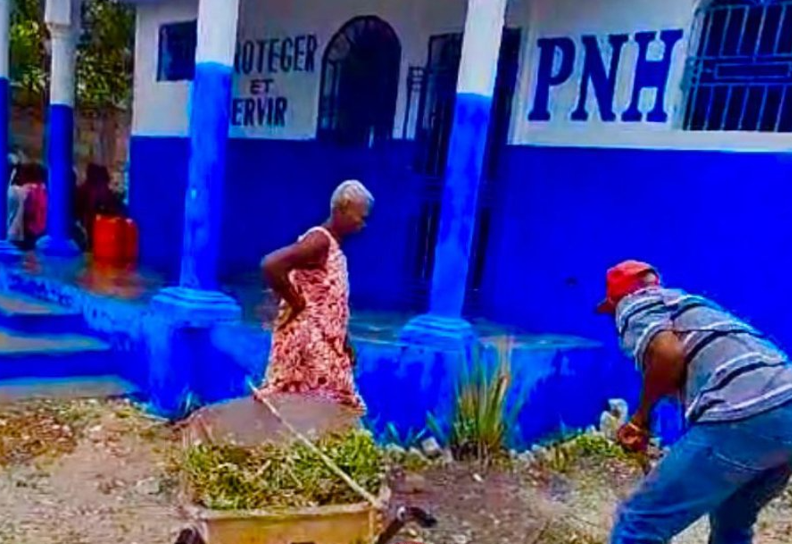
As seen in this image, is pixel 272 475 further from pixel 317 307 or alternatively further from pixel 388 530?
pixel 317 307

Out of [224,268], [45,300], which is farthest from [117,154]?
[45,300]

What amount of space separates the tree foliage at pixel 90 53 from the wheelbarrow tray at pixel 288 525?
1235 cm

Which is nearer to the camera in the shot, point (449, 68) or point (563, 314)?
point (563, 314)

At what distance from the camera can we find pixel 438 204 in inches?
302

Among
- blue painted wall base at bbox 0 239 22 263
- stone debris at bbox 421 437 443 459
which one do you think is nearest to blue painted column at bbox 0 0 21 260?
blue painted wall base at bbox 0 239 22 263

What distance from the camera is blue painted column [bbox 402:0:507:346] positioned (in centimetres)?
566

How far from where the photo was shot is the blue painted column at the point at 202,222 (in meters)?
6.06

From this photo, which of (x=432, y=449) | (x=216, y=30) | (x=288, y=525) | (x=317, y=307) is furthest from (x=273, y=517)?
(x=216, y=30)

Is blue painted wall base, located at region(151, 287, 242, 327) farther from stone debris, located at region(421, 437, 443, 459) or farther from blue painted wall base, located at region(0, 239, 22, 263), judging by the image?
blue painted wall base, located at region(0, 239, 22, 263)

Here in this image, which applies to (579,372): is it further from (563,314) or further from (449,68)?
(449,68)

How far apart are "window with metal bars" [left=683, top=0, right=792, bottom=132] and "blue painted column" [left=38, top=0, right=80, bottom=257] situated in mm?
5840

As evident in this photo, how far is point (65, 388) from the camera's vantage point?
6496 millimetres

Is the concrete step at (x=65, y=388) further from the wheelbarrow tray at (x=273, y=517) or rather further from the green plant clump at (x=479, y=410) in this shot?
the wheelbarrow tray at (x=273, y=517)

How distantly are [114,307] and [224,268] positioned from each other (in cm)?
279
